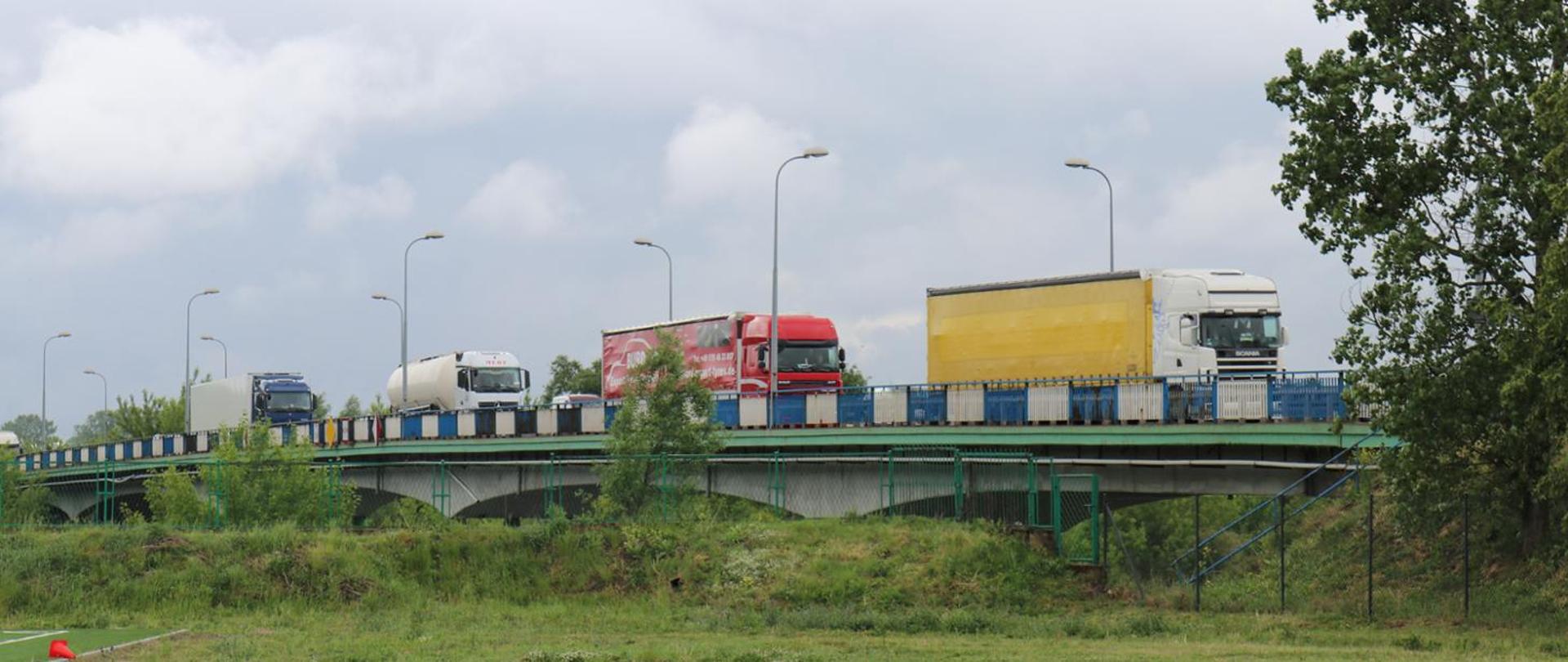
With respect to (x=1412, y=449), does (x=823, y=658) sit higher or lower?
lower

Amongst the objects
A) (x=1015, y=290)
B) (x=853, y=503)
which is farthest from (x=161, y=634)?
(x=1015, y=290)

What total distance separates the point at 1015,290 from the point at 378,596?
83.7 feet

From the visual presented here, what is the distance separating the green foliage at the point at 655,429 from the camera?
1586 inches

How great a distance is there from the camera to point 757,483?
151 feet

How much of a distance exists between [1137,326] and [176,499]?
26.1 meters

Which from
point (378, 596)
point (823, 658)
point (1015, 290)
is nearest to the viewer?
point (823, 658)

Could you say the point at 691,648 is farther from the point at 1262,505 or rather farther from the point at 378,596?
the point at 1262,505

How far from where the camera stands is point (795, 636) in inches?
1026

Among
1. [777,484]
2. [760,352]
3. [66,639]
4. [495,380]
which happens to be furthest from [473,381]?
[66,639]

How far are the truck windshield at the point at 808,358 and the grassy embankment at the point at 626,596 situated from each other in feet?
92.7

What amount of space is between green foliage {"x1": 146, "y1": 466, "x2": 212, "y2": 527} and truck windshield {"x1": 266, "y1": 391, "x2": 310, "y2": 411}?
37.7 meters

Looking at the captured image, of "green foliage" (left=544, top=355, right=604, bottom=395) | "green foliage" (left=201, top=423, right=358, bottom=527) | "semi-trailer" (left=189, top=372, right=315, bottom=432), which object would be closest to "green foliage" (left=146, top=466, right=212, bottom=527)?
"green foliage" (left=201, top=423, right=358, bottom=527)

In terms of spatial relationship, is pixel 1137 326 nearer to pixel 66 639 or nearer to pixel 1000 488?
pixel 1000 488

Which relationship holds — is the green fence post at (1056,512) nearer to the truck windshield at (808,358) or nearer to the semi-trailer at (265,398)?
the truck windshield at (808,358)
